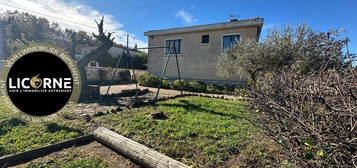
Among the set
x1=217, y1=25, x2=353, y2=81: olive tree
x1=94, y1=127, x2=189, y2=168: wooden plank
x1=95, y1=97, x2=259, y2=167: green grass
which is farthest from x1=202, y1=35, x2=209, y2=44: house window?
x1=94, y1=127, x2=189, y2=168: wooden plank

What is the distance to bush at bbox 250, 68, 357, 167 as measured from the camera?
108 cm

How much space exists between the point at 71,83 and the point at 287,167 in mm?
5517

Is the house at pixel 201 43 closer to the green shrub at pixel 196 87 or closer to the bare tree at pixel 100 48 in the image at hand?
the green shrub at pixel 196 87

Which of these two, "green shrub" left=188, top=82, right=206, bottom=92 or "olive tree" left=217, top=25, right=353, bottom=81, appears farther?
"green shrub" left=188, top=82, right=206, bottom=92

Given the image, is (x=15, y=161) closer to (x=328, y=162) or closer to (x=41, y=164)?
(x=41, y=164)

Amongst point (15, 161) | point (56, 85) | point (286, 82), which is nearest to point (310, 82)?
point (286, 82)

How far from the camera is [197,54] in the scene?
41.1 ft

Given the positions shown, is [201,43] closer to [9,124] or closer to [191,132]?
[191,132]

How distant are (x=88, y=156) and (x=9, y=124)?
8.61ft

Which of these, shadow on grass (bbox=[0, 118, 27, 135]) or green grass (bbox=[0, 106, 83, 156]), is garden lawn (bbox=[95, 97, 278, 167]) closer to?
green grass (bbox=[0, 106, 83, 156])

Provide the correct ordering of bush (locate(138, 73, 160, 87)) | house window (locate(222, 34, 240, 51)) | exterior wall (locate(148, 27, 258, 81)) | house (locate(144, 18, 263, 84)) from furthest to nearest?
exterior wall (locate(148, 27, 258, 81))
bush (locate(138, 73, 160, 87))
house window (locate(222, 34, 240, 51))
house (locate(144, 18, 263, 84))

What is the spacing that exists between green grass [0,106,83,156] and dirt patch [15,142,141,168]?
0.46 metres

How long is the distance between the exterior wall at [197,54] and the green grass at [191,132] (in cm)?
771

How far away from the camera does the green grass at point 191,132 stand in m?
2.52
